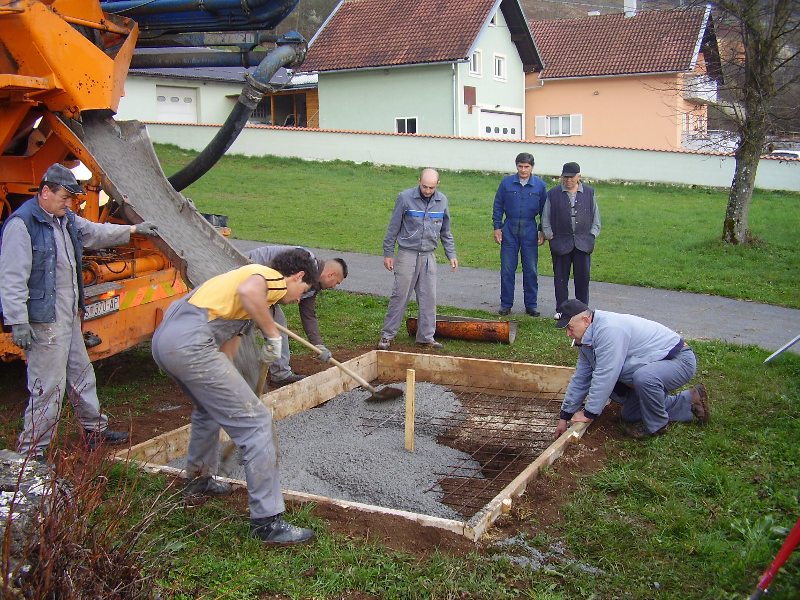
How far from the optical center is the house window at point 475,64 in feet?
96.5

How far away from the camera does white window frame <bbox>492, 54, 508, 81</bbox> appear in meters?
30.9

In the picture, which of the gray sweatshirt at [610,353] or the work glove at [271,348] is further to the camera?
the gray sweatshirt at [610,353]

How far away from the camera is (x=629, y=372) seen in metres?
5.61

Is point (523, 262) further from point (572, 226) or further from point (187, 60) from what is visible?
point (187, 60)

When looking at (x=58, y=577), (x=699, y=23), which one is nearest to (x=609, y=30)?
(x=699, y=23)

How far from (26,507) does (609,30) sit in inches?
1284

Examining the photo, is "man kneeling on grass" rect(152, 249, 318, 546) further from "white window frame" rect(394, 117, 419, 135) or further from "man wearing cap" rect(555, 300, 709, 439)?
"white window frame" rect(394, 117, 419, 135)

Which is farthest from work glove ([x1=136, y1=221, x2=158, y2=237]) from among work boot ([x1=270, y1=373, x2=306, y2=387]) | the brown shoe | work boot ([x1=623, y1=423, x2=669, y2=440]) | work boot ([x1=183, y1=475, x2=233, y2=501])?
the brown shoe

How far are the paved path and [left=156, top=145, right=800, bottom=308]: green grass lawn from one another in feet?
1.54

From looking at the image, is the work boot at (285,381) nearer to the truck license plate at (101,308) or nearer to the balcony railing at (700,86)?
the truck license plate at (101,308)

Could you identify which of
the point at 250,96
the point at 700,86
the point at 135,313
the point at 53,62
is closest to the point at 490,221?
the point at 700,86

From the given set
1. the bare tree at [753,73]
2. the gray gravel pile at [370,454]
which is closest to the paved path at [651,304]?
the gray gravel pile at [370,454]

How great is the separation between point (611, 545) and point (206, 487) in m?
2.07

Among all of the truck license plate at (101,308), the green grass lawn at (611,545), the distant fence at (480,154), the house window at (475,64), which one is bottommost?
the green grass lawn at (611,545)
